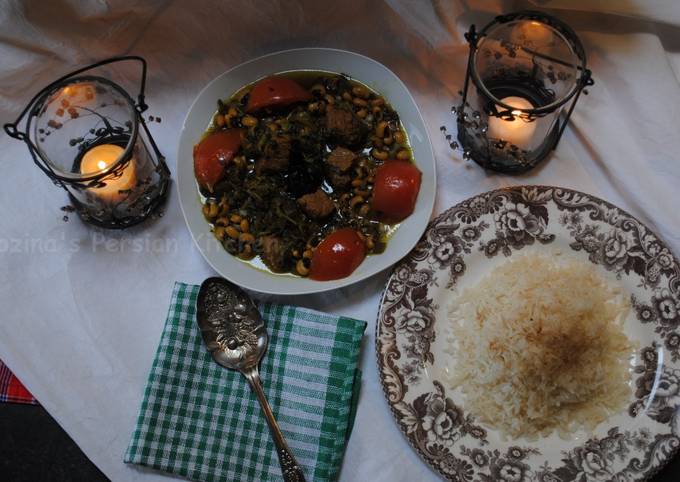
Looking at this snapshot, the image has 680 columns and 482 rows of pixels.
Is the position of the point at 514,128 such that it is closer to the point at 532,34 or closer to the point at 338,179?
the point at 532,34

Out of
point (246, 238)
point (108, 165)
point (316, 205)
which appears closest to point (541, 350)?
point (316, 205)

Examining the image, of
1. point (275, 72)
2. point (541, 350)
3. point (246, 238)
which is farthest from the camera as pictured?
point (275, 72)

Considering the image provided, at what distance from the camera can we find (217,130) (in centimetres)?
160

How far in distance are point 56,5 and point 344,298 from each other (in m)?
0.87

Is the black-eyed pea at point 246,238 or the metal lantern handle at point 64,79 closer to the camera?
the metal lantern handle at point 64,79

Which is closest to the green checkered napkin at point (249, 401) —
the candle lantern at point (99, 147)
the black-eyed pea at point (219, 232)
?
the black-eyed pea at point (219, 232)

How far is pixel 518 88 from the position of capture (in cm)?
154

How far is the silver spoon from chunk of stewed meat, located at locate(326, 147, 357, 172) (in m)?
0.33

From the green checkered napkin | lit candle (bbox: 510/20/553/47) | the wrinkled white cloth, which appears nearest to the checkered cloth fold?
the wrinkled white cloth

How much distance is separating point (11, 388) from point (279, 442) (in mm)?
617

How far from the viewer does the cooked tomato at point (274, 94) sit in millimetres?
1561

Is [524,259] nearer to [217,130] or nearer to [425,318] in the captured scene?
[425,318]

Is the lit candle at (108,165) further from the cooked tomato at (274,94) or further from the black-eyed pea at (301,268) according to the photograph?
the black-eyed pea at (301,268)

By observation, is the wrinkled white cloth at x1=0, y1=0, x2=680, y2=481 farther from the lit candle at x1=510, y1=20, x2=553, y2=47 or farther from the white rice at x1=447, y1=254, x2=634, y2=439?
the white rice at x1=447, y1=254, x2=634, y2=439
